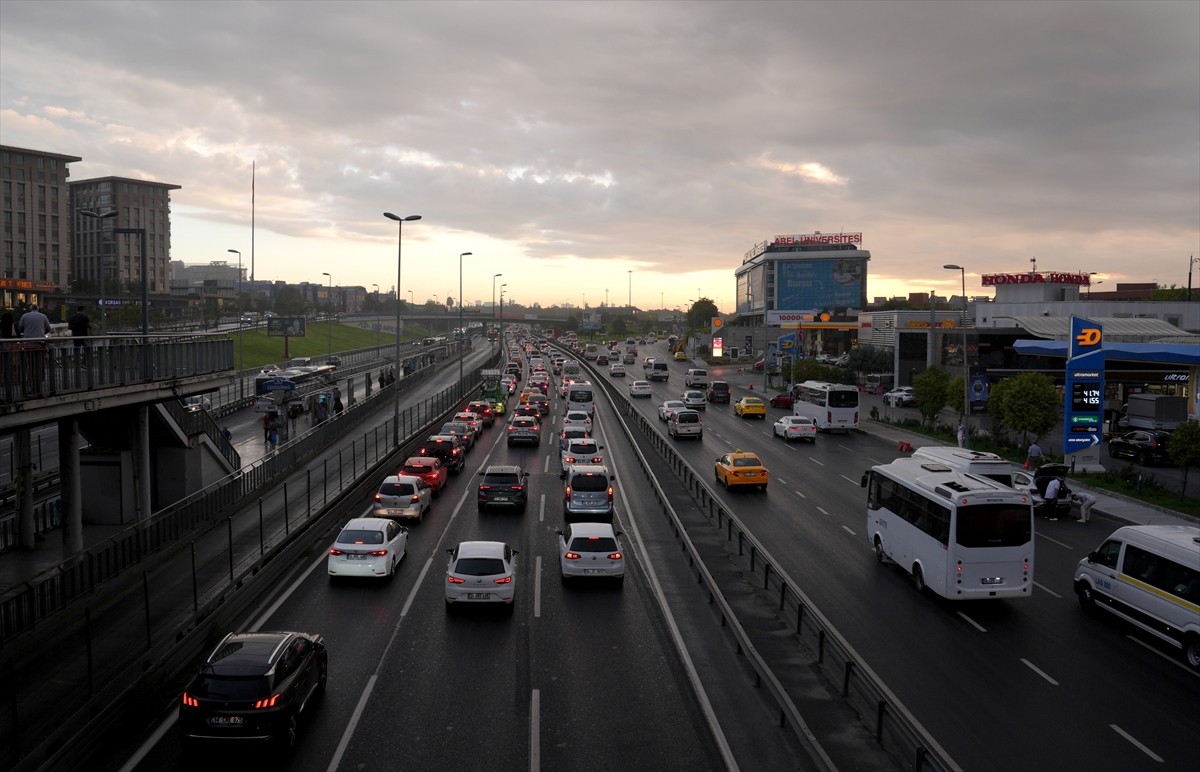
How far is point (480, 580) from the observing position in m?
16.7

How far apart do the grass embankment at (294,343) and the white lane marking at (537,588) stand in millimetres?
41948

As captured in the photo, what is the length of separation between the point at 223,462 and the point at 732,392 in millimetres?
56643

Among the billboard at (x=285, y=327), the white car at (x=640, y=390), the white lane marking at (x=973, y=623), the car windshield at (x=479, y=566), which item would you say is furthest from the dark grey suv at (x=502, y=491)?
the billboard at (x=285, y=327)

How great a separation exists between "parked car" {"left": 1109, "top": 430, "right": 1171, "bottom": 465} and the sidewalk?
8165mm

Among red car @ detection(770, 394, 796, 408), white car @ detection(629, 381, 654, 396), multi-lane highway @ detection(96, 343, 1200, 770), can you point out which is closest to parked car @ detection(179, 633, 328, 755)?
multi-lane highway @ detection(96, 343, 1200, 770)

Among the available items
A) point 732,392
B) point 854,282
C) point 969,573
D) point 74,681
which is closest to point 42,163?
point 732,392

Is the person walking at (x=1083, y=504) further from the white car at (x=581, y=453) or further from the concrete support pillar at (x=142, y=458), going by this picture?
the concrete support pillar at (x=142, y=458)

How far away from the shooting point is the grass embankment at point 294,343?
8856 cm

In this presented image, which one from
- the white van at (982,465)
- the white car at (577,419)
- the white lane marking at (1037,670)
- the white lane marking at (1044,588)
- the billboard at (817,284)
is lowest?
the white lane marking at (1044,588)

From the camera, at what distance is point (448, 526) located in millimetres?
25375

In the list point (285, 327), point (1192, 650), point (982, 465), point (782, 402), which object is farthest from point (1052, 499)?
point (285, 327)

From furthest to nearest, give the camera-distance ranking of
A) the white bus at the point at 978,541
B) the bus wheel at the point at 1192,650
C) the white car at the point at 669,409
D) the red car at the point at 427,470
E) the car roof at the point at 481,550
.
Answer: the white car at the point at 669,409 → the red car at the point at 427,470 → the car roof at the point at 481,550 → the white bus at the point at 978,541 → the bus wheel at the point at 1192,650

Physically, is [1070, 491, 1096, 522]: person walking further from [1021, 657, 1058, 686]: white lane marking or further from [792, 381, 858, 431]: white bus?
[792, 381, 858, 431]: white bus

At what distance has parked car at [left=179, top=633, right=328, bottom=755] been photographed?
1045 centimetres
